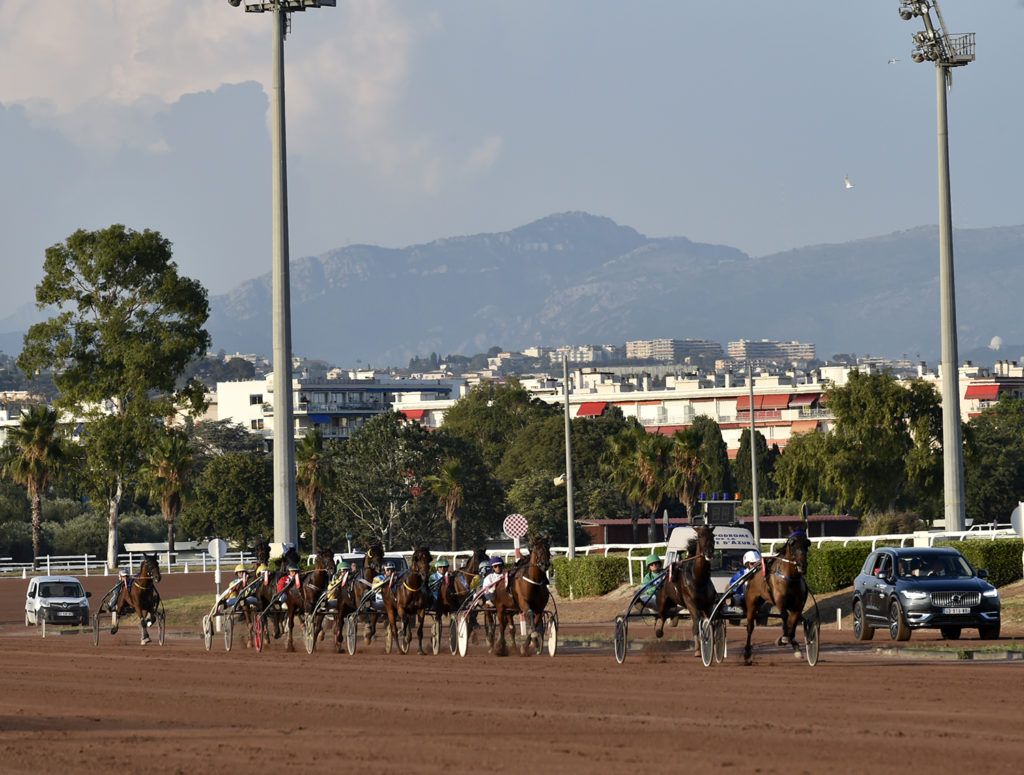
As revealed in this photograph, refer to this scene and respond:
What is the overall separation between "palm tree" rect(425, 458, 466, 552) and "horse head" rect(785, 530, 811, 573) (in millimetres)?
62325

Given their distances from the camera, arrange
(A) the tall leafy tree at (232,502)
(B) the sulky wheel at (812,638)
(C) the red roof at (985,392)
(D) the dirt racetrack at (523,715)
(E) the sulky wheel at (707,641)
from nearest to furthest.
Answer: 1. (D) the dirt racetrack at (523,715)
2. (B) the sulky wheel at (812,638)
3. (E) the sulky wheel at (707,641)
4. (A) the tall leafy tree at (232,502)
5. (C) the red roof at (985,392)

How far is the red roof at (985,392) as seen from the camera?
156250mm

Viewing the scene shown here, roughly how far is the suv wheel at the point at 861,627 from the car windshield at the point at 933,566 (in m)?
1.09

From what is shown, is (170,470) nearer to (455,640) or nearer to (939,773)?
(455,640)

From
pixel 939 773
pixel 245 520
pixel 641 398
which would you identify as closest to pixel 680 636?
pixel 939 773

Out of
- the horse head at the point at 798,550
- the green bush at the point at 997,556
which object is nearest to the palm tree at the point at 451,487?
the green bush at the point at 997,556

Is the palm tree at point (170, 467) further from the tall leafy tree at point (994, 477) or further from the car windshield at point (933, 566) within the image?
the car windshield at point (933, 566)

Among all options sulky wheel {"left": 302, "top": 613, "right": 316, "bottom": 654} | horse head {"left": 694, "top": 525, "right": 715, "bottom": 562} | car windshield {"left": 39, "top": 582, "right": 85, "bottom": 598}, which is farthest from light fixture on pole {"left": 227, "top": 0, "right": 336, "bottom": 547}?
horse head {"left": 694, "top": 525, "right": 715, "bottom": 562}

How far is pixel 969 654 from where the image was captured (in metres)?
23.5

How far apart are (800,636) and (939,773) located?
1785 centimetres

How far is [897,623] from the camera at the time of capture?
2803cm

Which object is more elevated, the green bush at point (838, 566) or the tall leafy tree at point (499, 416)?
the tall leafy tree at point (499, 416)

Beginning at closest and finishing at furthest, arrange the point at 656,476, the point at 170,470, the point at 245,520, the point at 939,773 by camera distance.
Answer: the point at 939,773 < the point at 170,470 < the point at 656,476 < the point at 245,520

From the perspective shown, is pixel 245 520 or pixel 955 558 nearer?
pixel 955 558
